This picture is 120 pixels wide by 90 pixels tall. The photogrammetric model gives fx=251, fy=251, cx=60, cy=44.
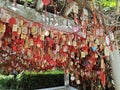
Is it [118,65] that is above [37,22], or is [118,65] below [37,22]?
below

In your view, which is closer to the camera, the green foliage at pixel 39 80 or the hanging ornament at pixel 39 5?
the hanging ornament at pixel 39 5

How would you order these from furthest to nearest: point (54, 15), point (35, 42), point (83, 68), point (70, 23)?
point (83, 68) < point (35, 42) < point (70, 23) < point (54, 15)

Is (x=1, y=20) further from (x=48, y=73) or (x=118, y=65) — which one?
(x=48, y=73)

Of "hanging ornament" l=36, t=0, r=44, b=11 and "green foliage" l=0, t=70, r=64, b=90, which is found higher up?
"hanging ornament" l=36, t=0, r=44, b=11

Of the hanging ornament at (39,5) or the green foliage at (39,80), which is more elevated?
the hanging ornament at (39,5)

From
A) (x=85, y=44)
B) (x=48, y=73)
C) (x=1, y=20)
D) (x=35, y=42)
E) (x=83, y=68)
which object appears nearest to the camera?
(x=1, y=20)

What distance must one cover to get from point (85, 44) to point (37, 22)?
1.29 m

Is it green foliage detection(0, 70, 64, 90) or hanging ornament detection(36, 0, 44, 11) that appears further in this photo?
green foliage detection(0, 70, 64, 90)

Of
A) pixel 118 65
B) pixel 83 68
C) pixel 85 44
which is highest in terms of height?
pixel 85 44

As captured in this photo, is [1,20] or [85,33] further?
[85,33]

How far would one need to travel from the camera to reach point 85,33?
3102 millimetres

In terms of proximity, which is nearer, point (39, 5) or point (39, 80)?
point (39, 5)

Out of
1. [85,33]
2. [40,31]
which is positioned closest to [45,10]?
[40,31]

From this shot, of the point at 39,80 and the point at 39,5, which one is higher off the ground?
the point at 39,5
